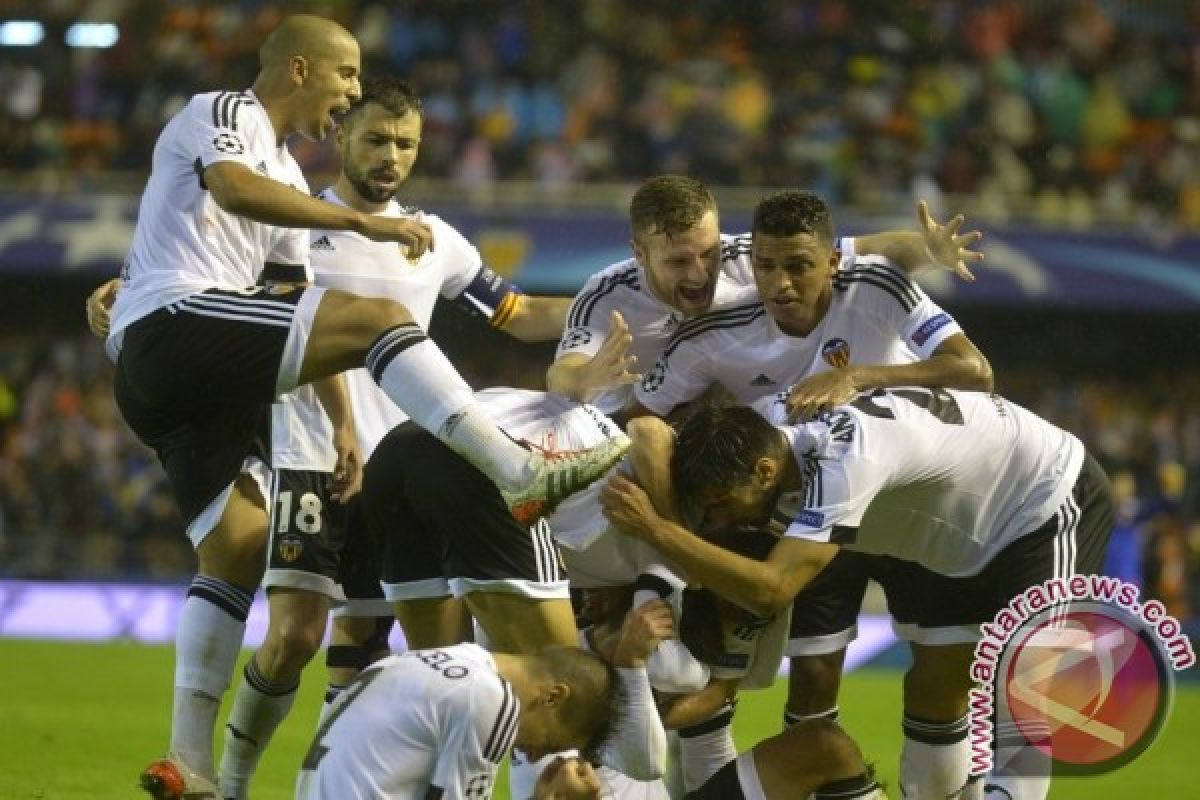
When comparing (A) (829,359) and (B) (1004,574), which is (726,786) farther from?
(A) (829,359)

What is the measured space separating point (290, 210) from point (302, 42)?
0.84 metres

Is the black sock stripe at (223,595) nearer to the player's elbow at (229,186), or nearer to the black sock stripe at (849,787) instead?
the player's elbow at (229,186)

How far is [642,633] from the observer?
5410 mm

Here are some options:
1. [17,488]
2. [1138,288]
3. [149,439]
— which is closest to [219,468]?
[149,439]

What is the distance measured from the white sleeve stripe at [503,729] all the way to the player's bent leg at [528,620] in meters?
0.91

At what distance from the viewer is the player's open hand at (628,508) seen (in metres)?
5.63

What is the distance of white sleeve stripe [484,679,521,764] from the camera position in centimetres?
475

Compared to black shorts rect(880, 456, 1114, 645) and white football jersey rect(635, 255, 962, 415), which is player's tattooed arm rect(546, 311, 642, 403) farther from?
black shorts rect(880, 456, 1114, 645)

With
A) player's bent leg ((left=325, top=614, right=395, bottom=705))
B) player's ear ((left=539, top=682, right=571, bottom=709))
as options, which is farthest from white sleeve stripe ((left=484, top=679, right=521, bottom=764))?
player's bent leg ((left=325, top=614, right=395, bottom=705))

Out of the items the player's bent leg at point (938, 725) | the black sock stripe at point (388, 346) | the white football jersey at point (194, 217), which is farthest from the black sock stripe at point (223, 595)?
the player's bent leg at point (938, 725)

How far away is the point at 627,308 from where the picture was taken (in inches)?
269

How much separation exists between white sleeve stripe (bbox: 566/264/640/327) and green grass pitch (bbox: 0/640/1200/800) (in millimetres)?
2346

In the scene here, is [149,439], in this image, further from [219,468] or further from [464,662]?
[464,662]

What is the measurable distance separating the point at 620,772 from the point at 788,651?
144 cm
